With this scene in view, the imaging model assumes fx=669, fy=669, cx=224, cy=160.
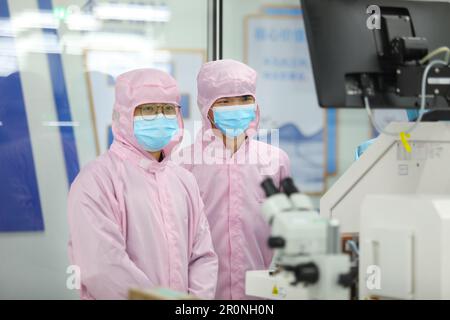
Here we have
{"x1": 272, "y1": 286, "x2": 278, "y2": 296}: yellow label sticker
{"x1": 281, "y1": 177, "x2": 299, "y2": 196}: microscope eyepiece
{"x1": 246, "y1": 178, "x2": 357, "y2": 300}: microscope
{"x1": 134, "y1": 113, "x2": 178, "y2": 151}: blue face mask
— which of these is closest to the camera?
{"x1": 246, "y1": 178, "x2": 357, "y2": 300}: microscope

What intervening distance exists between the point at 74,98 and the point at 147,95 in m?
1.36

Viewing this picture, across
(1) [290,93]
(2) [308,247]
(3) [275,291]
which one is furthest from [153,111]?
(1) [290,93]

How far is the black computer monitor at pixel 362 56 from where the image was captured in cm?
170

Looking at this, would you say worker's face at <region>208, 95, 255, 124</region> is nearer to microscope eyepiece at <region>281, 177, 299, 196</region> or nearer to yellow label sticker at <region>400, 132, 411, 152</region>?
yellow label sticker at <region>400, 132, 411, 152</region>

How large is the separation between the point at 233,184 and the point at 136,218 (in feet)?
1.70

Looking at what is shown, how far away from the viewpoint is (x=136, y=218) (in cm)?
198

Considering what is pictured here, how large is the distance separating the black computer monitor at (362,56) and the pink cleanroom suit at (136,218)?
584 millimetres

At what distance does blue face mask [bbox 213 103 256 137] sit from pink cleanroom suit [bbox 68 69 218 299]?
249 mm

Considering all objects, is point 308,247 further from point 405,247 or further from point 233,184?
point 233,184

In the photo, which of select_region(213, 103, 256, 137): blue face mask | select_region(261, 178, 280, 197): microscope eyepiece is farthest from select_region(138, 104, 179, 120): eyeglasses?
select_region(261, 178, 280, 197): microscope eyepiece

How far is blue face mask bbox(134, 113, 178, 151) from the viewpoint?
81.7 inches

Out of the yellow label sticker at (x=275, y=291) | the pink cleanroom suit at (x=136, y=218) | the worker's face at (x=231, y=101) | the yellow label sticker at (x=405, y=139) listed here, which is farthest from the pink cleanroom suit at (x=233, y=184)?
the yellow label sticker at (x=405, y=139)

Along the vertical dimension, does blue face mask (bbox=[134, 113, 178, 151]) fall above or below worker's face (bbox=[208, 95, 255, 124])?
below
